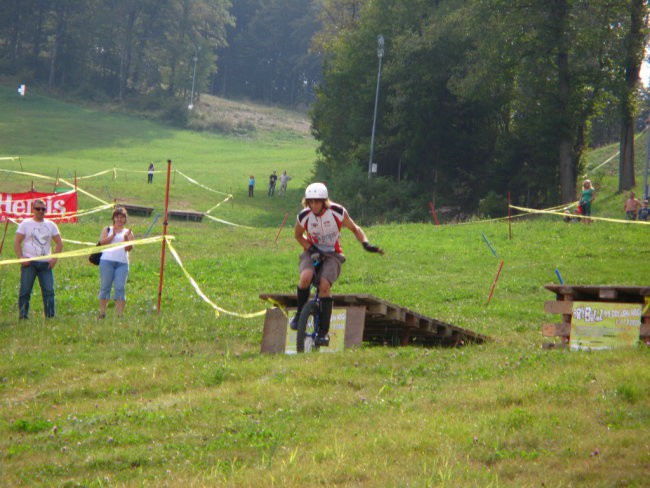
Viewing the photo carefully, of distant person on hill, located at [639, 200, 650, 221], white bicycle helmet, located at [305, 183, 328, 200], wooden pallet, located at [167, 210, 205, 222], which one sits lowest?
wooden pallet, located at [167, 210, 205, 222]

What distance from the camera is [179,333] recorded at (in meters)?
15.1

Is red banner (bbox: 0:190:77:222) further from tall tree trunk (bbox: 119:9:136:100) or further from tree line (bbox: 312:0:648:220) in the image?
tall tree trunk (bbox: 119:9:136:100)

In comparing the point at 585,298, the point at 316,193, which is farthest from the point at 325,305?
the point at 585,298

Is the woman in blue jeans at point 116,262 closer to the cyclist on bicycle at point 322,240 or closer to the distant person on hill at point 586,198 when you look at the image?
the cyclist on bicycle at point 322,240

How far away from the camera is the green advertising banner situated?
11203 millimetres

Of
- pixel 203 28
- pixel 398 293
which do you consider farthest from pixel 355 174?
pixel 203 28

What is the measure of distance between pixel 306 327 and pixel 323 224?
1.27 metres

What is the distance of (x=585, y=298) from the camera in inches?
467

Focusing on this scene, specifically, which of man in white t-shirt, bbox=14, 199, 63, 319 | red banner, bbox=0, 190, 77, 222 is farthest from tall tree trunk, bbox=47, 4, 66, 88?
man in white t-shirt, bbox=14, 199, 63, 319

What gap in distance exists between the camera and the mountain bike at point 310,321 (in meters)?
11.7

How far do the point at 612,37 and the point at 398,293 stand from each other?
1080 inches

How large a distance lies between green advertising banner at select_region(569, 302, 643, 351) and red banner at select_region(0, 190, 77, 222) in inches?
892

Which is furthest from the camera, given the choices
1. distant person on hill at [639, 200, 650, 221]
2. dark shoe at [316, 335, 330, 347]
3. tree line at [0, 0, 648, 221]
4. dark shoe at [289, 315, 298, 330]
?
tree line at [0, 0, 648, 221]

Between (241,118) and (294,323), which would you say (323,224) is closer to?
(294,323)
